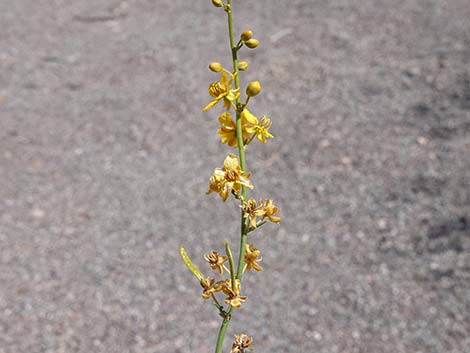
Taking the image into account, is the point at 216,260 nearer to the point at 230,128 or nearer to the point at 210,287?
the point at 210,287

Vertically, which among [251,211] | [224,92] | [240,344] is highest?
[224,92]

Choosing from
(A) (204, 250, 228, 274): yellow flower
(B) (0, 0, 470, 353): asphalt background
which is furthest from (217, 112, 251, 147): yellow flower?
(B) (0, 0, 470, 353): asphalt background

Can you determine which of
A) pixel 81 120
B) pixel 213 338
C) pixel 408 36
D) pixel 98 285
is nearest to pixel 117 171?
pixel 81 120

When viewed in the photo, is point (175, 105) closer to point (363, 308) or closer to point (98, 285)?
point (98, 285)

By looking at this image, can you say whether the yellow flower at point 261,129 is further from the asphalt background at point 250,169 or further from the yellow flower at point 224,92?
the asphalt background at point 250,169

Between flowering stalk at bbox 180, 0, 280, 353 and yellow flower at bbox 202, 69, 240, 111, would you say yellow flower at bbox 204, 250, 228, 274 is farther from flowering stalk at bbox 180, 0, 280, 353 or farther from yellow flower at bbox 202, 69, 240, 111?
yellow flower at bbox 202, 69, 240, 111

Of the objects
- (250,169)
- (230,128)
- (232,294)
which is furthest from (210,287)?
(250,169)
